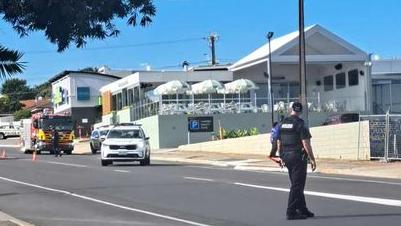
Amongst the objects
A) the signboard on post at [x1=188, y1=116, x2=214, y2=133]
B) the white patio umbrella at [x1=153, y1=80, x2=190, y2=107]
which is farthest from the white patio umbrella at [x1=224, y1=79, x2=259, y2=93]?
the white patio umbrella at [x1=153, y1=80, x2=190, y2=107]

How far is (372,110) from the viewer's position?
51.4 metres

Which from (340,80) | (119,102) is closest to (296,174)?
(340,80)

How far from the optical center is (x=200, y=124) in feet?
156

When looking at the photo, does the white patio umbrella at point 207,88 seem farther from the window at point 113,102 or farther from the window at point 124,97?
the window at point 113,102

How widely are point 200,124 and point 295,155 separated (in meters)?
35.7

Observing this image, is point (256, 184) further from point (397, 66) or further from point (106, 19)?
point (397, 66)

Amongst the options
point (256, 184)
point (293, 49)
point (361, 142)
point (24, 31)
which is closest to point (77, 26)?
point (24, 31)

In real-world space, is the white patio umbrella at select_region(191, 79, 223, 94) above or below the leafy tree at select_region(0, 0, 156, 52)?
above

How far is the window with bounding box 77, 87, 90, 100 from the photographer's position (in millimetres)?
79312

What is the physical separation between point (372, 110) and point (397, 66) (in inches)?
282

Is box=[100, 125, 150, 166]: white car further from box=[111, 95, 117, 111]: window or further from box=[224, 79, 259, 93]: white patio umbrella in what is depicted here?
box=[111, 95, 117, 111]: window

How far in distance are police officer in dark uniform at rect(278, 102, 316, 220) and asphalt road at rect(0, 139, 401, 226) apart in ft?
1.07

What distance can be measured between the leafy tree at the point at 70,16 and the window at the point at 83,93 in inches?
2862

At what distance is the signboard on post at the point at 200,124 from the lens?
47.4 m
